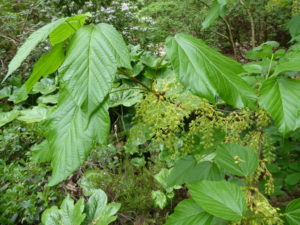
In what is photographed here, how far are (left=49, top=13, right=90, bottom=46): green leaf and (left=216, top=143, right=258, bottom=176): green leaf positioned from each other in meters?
0.51

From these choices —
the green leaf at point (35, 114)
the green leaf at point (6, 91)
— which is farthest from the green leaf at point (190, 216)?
the green leaf at point (6, 91)

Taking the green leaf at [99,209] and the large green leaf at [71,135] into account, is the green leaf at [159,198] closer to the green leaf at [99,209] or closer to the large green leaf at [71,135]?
the green leaf at [99,209]

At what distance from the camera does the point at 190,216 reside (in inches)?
27.5

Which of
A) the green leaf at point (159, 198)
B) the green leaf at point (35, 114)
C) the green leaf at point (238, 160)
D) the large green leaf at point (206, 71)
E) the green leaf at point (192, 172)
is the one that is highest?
the large green leaf at point (206, 71)

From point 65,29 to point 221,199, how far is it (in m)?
0.52

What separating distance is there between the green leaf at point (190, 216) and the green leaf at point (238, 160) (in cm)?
14

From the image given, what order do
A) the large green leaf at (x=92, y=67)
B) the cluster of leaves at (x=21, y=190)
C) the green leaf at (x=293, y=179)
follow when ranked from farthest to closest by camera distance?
1. the cluster of leaves at (x=21, y=190)
2. the green leaf at (x=293, y=179)
3. the large green leaf at (x=92, y=67)

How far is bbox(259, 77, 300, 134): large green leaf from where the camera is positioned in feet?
2.13

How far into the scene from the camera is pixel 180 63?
535mm

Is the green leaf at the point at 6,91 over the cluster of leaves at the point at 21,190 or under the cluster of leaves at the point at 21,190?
over

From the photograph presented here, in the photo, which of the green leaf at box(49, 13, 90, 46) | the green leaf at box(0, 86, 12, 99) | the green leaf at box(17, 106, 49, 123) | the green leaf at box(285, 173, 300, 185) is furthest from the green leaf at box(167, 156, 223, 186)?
the green leaf at box(0, 86, 12, 99)

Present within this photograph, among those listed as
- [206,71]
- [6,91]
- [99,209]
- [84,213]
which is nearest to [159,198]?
[99,209]

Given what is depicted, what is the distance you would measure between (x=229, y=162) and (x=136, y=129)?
1.00ft

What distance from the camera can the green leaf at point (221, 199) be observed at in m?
0.60
